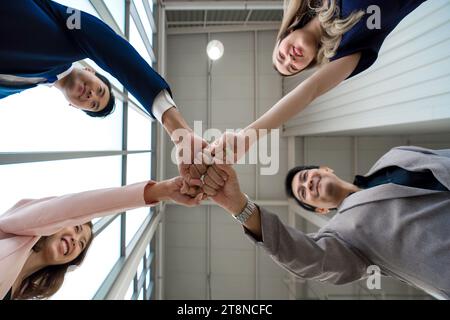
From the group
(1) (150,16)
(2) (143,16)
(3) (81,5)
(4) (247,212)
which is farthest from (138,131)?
(4) (247,212)

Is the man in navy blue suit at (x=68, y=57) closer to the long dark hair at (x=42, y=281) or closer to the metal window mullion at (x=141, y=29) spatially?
the long dark hair at (x=42, y=281)

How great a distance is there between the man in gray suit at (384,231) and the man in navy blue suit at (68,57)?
0.40m

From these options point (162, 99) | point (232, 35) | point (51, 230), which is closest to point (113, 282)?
point (51, 230)

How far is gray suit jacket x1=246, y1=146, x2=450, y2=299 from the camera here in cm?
114

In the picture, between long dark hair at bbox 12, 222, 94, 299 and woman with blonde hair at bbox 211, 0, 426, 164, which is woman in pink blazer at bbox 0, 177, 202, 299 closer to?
long dark hair at bbox 12, 222, 94, 299

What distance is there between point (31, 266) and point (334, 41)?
1768 millimetres

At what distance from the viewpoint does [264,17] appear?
511cm

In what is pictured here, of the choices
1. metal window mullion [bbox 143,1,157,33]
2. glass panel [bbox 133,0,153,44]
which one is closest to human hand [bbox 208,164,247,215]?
glass panel [bbox 133,0,153,44]

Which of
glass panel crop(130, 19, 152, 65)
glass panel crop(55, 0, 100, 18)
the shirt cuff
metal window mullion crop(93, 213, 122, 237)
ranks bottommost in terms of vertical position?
metal window mullion crop(93, 213, 122, 237)

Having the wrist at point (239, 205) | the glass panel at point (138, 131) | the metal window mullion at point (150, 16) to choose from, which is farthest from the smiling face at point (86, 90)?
the metal window mullion at point (150, 16)

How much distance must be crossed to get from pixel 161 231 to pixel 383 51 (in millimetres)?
4517

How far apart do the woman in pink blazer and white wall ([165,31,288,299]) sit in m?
4.02

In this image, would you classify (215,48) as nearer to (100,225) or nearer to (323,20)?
(323,20)

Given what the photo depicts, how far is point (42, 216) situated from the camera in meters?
1.04
